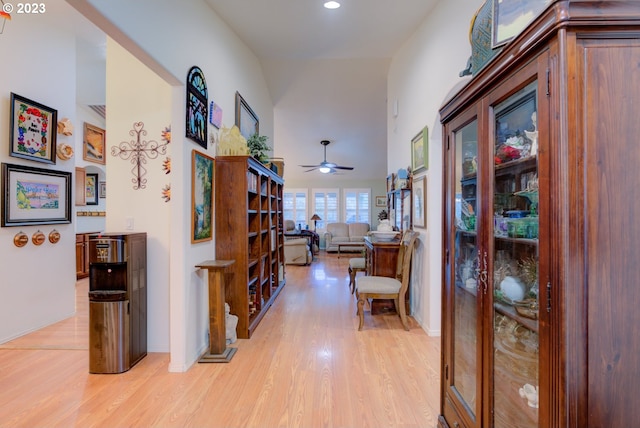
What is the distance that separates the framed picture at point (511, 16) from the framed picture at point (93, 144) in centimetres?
720

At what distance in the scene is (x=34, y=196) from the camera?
11.3 feet

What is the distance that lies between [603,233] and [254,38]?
13.8ft

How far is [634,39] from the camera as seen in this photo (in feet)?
2.84

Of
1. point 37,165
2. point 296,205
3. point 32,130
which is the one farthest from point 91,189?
point 296,205

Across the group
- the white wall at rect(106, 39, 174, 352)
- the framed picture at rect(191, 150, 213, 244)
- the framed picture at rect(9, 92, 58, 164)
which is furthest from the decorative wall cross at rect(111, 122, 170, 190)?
the framed picture at rect(9, 92, 58, 164)

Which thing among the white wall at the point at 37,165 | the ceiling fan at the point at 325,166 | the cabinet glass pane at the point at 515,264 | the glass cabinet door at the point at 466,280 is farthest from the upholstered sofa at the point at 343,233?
the cabinet glass pane at the point at 515,264

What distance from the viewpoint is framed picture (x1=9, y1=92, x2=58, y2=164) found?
3.23 m

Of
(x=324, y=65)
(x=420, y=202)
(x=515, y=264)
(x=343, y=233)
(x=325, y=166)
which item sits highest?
(x=324, y=65)

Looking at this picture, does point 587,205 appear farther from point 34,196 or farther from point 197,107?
point 34,196

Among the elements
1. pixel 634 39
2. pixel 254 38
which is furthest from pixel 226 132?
pixel 634 39

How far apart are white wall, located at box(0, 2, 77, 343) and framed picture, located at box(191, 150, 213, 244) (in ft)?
6.89

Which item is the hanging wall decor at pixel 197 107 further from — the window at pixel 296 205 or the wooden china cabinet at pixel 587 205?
the window at pixel 296 205

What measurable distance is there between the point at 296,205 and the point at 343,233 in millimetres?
1881

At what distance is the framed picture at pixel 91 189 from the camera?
6.41 meters
